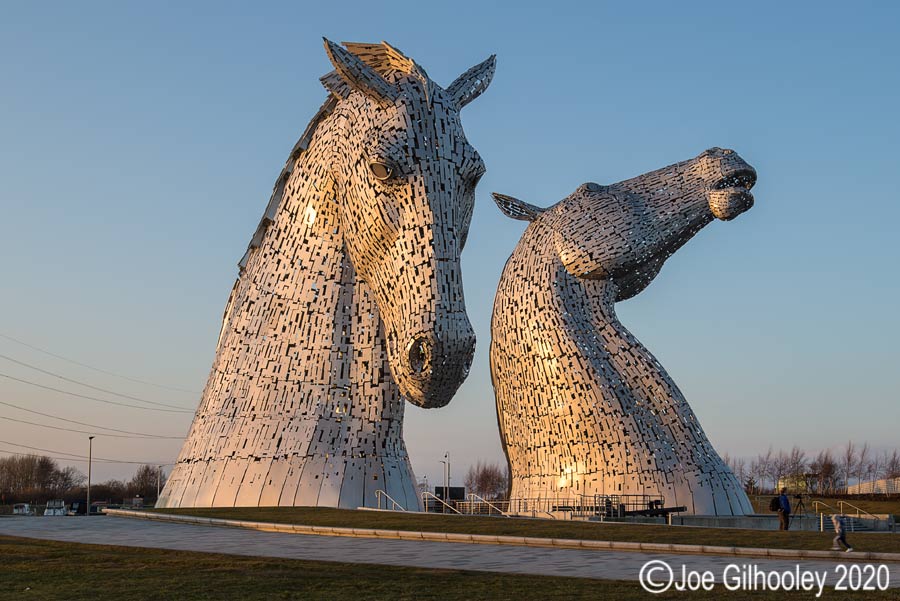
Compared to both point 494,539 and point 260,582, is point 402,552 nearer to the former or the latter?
point 494,539

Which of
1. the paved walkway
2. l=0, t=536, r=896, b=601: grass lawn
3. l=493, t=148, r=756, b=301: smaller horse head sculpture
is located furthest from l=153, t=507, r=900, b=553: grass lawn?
l=493, t=148, r=756, b=301: smaller horse head sculpture

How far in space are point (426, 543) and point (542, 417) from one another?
11540 mm

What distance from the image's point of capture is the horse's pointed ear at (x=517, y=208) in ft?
72.5

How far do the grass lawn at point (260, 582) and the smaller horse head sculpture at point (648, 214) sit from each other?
13766mm

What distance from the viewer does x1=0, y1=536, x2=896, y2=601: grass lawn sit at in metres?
5.64

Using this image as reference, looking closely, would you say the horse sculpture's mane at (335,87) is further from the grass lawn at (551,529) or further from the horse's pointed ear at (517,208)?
the horse's pointed ear at (517,208)

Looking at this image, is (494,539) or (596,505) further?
(596,505)

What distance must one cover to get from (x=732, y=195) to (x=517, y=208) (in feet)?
16.9

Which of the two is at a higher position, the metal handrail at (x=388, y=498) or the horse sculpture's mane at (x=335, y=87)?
the horse sculpture's mane at (x=335, y=87)

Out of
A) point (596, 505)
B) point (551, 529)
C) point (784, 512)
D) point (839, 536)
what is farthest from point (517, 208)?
point (839, 536)

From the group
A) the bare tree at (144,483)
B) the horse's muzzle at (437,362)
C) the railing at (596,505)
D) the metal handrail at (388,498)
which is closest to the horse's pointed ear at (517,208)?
the railing at (596,505)

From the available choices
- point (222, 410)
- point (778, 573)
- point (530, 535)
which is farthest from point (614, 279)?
point (778, 573)

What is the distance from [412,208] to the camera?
7629 mm

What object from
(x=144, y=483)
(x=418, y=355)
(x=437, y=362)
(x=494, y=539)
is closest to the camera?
(x=437, y=362)
